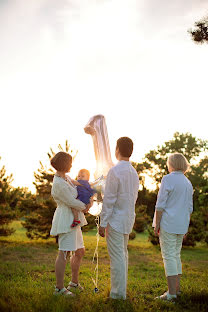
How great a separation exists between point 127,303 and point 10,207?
11.6m

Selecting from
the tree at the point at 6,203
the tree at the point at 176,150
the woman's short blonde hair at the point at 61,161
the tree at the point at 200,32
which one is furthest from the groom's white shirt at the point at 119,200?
the tree at the point at 176,150

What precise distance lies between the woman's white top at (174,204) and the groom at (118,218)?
0.53 metres

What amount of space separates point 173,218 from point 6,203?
11475 millimetres

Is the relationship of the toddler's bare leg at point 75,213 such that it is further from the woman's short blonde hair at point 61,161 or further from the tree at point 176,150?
the tree at point 176,150

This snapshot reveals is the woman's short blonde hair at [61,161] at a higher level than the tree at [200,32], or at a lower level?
lower

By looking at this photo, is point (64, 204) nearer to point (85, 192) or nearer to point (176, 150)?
point (85, 192)

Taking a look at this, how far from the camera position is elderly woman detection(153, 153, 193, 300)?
442 centimetres

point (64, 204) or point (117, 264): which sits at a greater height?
point (64, 204)

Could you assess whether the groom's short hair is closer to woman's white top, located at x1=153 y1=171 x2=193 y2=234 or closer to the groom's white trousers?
woman's white top, located at x1=153 y1=171 x2=193 y2=234

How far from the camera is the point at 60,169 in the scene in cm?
443

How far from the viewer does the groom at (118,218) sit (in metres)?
4.09

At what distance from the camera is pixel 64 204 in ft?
14.5

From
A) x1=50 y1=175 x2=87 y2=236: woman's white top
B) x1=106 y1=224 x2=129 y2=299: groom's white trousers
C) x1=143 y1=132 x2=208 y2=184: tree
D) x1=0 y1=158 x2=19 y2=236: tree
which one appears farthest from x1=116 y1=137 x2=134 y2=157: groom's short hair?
x1=143 y1=132 x2=208 y2=184: tree

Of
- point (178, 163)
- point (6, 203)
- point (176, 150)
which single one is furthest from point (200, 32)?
point (176, 150)
